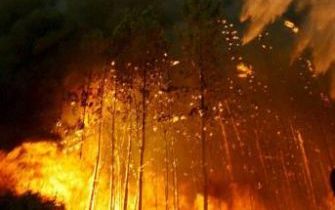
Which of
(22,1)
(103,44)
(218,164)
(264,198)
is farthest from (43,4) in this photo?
(264,198)

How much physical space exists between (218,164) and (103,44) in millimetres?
5798

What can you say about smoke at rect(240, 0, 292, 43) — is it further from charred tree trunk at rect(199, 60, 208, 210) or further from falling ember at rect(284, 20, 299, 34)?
charred tree trunk at rect(199, 60, 208, 210)

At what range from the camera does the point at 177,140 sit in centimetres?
1631

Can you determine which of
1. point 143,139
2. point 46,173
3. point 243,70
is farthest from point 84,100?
point 243,70

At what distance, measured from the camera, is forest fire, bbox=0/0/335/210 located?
52.7ft

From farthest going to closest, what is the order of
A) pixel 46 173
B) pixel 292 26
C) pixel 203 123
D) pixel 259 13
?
pixel 292 26 < pixel 259 13 < pixel 46 173 < pixel 203 123

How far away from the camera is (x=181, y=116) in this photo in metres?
16.4

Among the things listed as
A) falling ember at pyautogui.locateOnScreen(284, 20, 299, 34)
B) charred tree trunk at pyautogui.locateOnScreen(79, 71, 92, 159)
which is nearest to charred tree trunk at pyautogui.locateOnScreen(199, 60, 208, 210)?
charred tree trunk at pyautogui.locateOnScreen(79, 71, 92, 159)

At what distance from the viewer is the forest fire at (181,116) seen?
52.7ft

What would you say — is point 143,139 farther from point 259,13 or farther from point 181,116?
point 259,13

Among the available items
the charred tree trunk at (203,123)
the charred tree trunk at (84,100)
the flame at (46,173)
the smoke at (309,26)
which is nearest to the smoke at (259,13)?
the smoke at (309,26)

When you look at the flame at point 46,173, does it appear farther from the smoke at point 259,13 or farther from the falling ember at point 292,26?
the falling ember at point 292,26

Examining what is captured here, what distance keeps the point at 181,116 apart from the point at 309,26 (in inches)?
217

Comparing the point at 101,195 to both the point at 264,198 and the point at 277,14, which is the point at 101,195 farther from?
the point at 277,14
